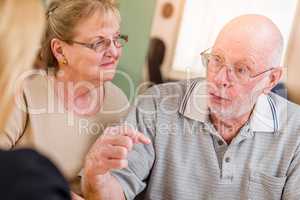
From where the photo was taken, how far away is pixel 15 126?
1.26 m

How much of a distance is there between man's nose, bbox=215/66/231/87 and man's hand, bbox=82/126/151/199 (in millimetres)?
272

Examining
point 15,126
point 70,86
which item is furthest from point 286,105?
point 15,126

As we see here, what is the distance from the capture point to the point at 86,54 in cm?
127

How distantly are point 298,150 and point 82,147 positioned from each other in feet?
1.92

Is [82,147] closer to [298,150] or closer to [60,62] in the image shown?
[60,62]

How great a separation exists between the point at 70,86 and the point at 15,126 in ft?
0.57

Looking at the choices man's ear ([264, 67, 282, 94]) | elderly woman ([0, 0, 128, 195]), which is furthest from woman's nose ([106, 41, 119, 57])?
man's ear ([264, 67, 282, 94])

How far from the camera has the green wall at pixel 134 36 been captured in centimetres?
130

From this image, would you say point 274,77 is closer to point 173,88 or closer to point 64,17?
point 173,88

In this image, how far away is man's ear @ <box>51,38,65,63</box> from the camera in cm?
126

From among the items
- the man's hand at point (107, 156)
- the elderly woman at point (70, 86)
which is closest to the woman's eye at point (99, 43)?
the elderly woman at point (70, 86)

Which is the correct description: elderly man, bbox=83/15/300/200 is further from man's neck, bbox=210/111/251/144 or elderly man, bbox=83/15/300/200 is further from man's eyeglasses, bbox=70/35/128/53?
man's eyeglasses, bbox=70/35/128/53

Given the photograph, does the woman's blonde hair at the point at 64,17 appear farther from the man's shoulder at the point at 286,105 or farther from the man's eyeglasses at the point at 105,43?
A: the man's shoulder at the point at 286,105

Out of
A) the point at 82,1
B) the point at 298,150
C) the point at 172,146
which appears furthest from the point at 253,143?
the point at 82,1
